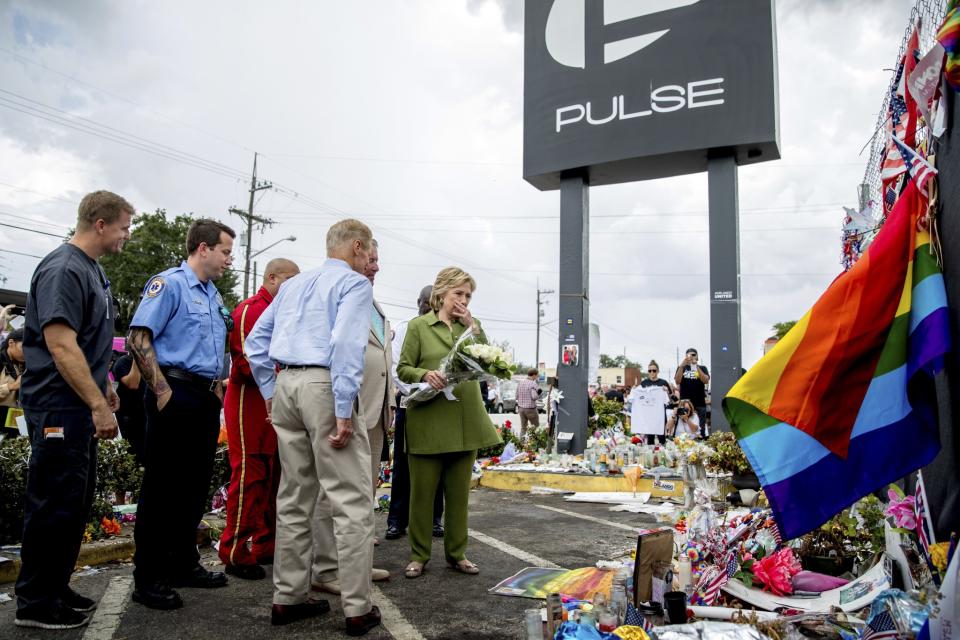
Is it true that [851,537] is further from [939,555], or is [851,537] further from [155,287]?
[155,287]

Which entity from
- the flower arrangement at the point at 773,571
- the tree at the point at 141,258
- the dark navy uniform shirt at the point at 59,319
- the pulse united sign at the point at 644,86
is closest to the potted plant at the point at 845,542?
the flower arrangement at the point at 773,571

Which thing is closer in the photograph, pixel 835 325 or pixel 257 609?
pixel 835 325

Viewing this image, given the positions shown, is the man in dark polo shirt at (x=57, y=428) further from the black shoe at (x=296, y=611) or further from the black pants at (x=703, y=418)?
the black pants at (x=703, y=418)

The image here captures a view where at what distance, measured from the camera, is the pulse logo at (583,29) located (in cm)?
1139

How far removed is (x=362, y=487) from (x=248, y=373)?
1425 mm

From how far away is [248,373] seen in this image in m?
4.29

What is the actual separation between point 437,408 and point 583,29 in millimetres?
9948

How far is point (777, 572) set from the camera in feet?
11.2

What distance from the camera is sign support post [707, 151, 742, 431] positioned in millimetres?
10641

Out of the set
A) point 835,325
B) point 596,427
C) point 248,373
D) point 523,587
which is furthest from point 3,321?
point 596,427

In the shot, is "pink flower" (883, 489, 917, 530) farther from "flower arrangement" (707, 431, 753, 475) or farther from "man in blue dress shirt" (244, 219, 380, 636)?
"flower arrangement" (707, 431, 753, 475)

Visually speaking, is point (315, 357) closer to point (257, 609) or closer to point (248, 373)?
point (248, 373)

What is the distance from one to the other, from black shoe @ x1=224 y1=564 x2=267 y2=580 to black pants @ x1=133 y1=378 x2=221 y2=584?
16.1 inches

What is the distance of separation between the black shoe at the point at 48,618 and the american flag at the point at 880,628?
346 cm
